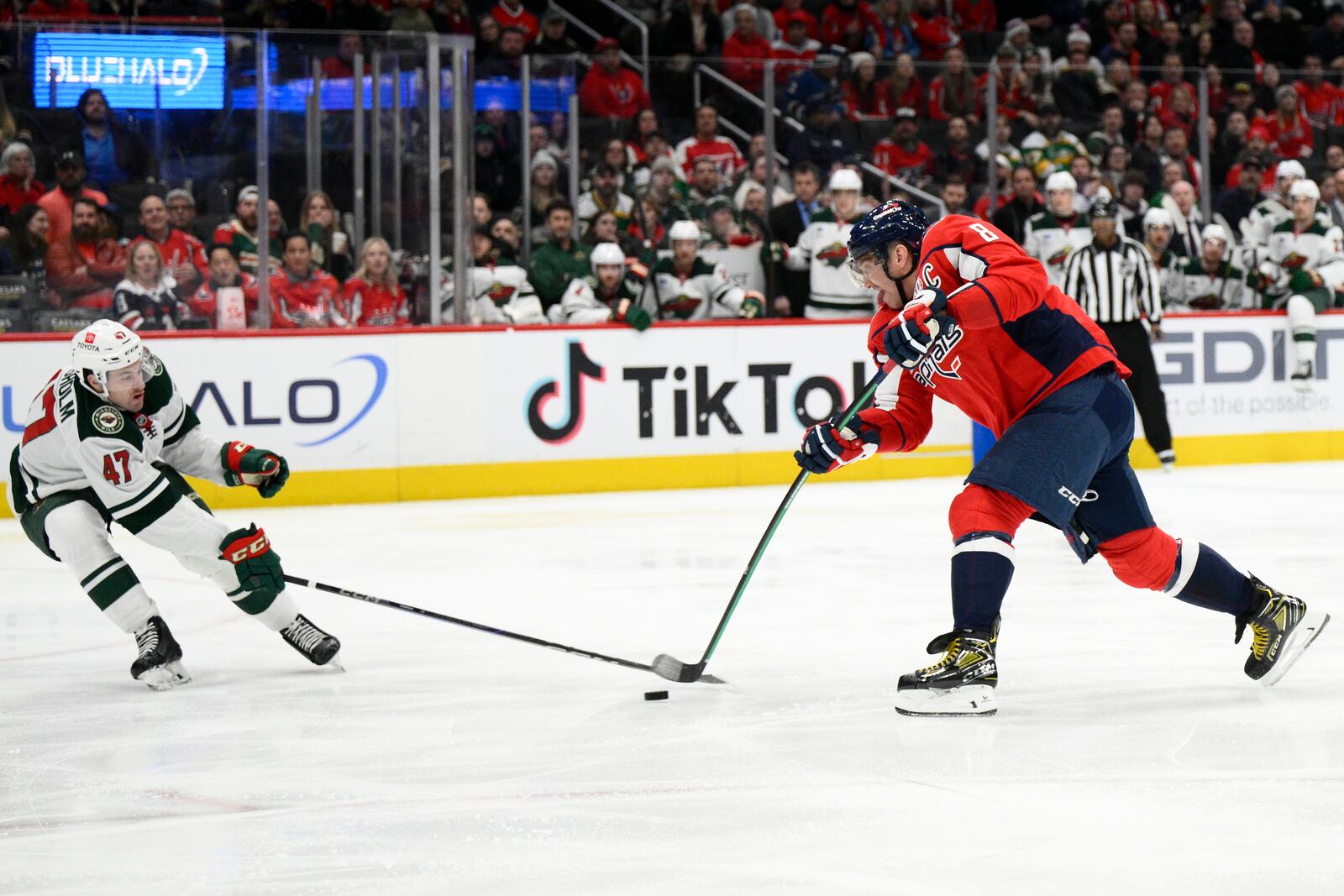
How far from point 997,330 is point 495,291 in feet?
18.6

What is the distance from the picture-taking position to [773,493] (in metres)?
9.20

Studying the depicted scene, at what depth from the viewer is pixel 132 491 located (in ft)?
14.6

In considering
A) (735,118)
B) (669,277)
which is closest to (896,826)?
(669,277)

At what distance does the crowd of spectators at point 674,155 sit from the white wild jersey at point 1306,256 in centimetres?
→ 38

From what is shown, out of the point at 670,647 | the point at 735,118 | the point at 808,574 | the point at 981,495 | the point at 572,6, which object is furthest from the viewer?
the point at 572,6

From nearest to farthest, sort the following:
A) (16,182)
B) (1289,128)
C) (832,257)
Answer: (16,182) → (832,257) → (1289,128)

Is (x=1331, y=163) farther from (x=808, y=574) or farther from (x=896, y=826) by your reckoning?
(x=896, y=826)

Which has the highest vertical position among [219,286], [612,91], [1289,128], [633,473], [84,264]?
[612,91]

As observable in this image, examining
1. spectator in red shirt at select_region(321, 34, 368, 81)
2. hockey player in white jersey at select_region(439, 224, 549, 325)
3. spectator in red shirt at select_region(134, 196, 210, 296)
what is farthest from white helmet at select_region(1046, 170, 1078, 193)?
spectator in red shirt at select_region(134, 196, 210, 296)

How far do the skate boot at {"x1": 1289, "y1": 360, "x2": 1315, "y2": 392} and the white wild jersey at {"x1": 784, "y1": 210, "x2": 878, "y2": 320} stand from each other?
2495 mm

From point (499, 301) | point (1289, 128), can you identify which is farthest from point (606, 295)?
point (1289, 128)

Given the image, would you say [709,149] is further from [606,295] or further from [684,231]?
[606,295]

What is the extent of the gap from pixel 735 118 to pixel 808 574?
4401 mm

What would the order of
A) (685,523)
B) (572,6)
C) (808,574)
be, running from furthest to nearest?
(572,6)
(685,523)
(808,574)
